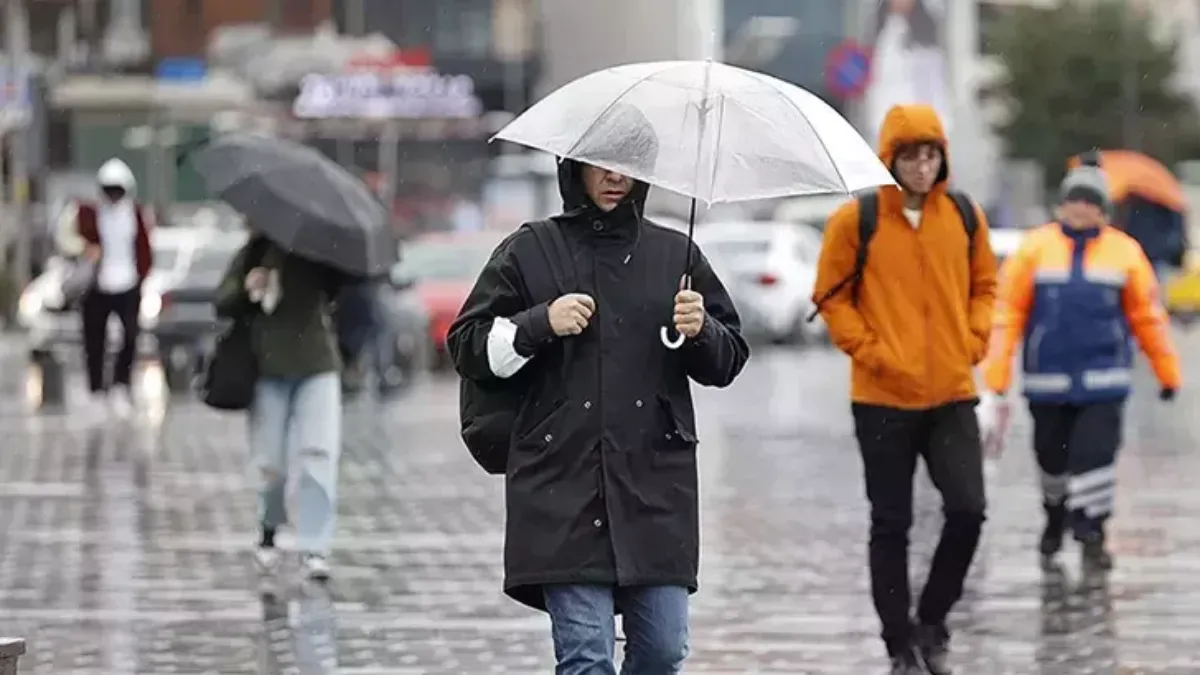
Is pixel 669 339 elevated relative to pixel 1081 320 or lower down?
elevated

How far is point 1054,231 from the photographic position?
11.2 m

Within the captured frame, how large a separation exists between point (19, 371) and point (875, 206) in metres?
22.9

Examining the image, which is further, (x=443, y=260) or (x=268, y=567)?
(x=443, y=260)

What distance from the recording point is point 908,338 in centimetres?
842

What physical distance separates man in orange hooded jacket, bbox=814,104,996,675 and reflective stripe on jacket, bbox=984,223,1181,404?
2507mm

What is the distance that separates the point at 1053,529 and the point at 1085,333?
0.95 metres

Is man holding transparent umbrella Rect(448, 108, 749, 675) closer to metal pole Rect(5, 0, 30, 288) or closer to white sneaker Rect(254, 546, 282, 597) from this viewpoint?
white sneaker Rect(254, 546, 282, 597)

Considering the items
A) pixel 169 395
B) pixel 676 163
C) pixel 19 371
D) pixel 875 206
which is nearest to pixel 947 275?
pixel 875 206

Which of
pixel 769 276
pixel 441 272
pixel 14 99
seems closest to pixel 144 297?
pixel 441 272

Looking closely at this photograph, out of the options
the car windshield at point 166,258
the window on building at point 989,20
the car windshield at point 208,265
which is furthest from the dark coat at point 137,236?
the window on building at point 989,20

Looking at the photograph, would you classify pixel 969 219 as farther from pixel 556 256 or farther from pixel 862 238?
pixel 556 256

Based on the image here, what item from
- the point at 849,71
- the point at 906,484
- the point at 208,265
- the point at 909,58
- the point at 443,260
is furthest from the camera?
the point at 849,71

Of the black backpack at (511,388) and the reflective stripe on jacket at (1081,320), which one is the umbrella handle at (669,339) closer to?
the black backpack at (511,388)

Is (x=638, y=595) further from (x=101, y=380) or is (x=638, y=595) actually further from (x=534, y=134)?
(x=101, y=380)
